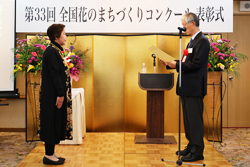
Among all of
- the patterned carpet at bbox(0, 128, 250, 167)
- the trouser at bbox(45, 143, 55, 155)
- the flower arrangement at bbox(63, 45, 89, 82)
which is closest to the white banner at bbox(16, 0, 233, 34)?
the flower arrangement at bbox(63, 45, 89, 82)

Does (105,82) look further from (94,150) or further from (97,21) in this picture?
(94,150)

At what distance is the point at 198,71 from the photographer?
3072 millimetres

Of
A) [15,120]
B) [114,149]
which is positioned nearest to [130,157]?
[114,149]

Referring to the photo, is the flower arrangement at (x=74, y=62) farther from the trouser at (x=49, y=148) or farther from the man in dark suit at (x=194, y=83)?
the man in dark suit at (x=194, y=83)

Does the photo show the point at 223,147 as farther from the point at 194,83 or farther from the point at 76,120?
the point at 76,120

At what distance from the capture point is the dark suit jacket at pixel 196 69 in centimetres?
301

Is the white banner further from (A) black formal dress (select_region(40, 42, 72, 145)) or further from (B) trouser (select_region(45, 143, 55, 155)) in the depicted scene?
(B) trouser (select_region(45, 143, 55, 155))

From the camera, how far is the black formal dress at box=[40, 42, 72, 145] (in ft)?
9.35

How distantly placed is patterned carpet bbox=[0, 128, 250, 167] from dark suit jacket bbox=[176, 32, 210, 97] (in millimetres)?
1065

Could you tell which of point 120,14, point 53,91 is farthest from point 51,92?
point 120,14

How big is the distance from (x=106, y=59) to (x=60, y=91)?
6.71 ft

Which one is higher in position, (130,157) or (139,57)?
(139,57)

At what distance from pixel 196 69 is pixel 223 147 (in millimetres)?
1723

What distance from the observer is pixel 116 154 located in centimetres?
346
